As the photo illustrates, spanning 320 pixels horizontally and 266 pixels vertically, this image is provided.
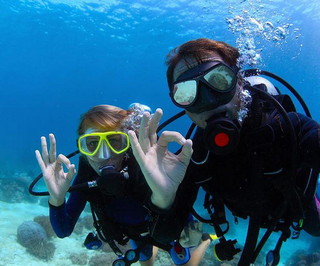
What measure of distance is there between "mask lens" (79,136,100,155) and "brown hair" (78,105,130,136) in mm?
174

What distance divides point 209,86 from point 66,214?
282cm

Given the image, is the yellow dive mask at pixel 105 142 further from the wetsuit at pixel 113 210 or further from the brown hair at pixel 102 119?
→ the wetsuit at pixel 113 210

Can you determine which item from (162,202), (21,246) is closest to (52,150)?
(162,202)

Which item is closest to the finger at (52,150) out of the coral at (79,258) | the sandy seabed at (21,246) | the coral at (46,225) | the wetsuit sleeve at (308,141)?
the wetsuit sleeve at (308,141)

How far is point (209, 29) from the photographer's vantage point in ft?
86.0

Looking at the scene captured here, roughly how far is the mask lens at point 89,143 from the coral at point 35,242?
6.70 m

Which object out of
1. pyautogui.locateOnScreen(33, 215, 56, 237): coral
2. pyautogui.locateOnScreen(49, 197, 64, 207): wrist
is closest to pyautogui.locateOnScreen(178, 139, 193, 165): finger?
pyautogui.locateOnScreen(49, 197, 64, 207): wrist

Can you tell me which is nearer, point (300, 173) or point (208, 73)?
point (208, 73)

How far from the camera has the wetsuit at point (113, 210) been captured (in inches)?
132

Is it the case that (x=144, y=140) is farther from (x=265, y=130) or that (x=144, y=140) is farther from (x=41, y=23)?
(x=41, y=23)

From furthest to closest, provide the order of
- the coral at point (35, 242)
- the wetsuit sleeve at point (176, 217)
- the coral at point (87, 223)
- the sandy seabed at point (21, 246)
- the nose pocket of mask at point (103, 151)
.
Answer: the coral at point (87, 223) < the coral at point (35, 242) < the sandy seabed at point (21, 246) < the nose pocket of mask at point (103, 151) < the wetsuit sleeve at point (176, 217)

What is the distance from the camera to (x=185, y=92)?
251 centimetres

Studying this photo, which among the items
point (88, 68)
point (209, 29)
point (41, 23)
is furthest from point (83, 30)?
point (88, 68)

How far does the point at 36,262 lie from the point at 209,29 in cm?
2598
